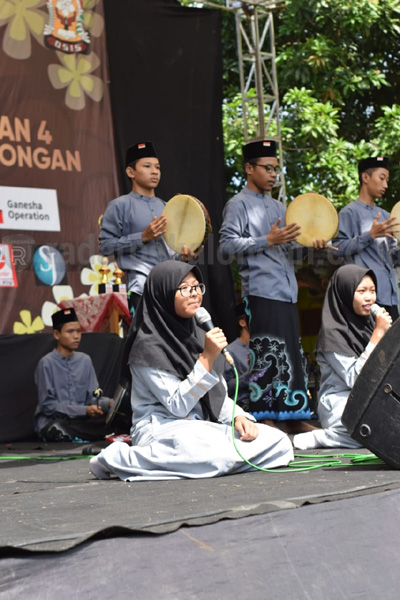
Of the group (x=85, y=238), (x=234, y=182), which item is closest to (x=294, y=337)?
(x=85, y=238)

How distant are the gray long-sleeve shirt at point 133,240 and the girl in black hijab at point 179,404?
1246 mm

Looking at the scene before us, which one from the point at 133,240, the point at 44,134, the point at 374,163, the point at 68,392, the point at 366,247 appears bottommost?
the point at 68,392

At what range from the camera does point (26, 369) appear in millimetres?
6109

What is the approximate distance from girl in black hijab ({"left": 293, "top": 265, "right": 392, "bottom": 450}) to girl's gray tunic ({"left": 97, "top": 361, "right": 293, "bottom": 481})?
872 mm

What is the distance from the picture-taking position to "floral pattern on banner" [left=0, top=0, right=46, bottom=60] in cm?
691

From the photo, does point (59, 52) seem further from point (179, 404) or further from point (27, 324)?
point (179, 404)

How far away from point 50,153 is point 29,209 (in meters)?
0.50

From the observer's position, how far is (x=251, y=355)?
4.96 metres

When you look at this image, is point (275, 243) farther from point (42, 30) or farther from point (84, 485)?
point (42, 30)

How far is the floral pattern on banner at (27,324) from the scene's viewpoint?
6742mm

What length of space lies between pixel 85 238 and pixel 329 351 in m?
3.36

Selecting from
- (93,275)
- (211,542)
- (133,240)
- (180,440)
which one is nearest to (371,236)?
(133,240)

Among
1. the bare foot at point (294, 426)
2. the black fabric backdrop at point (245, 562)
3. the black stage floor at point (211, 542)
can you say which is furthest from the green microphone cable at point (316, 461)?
the bare foot at point (294, 426)

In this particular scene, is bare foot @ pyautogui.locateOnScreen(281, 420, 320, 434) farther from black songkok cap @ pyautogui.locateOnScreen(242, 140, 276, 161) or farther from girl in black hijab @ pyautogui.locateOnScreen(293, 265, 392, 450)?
black songkok cap @ pyautogui.locateOnScreen(242, 140, 276, 161)
